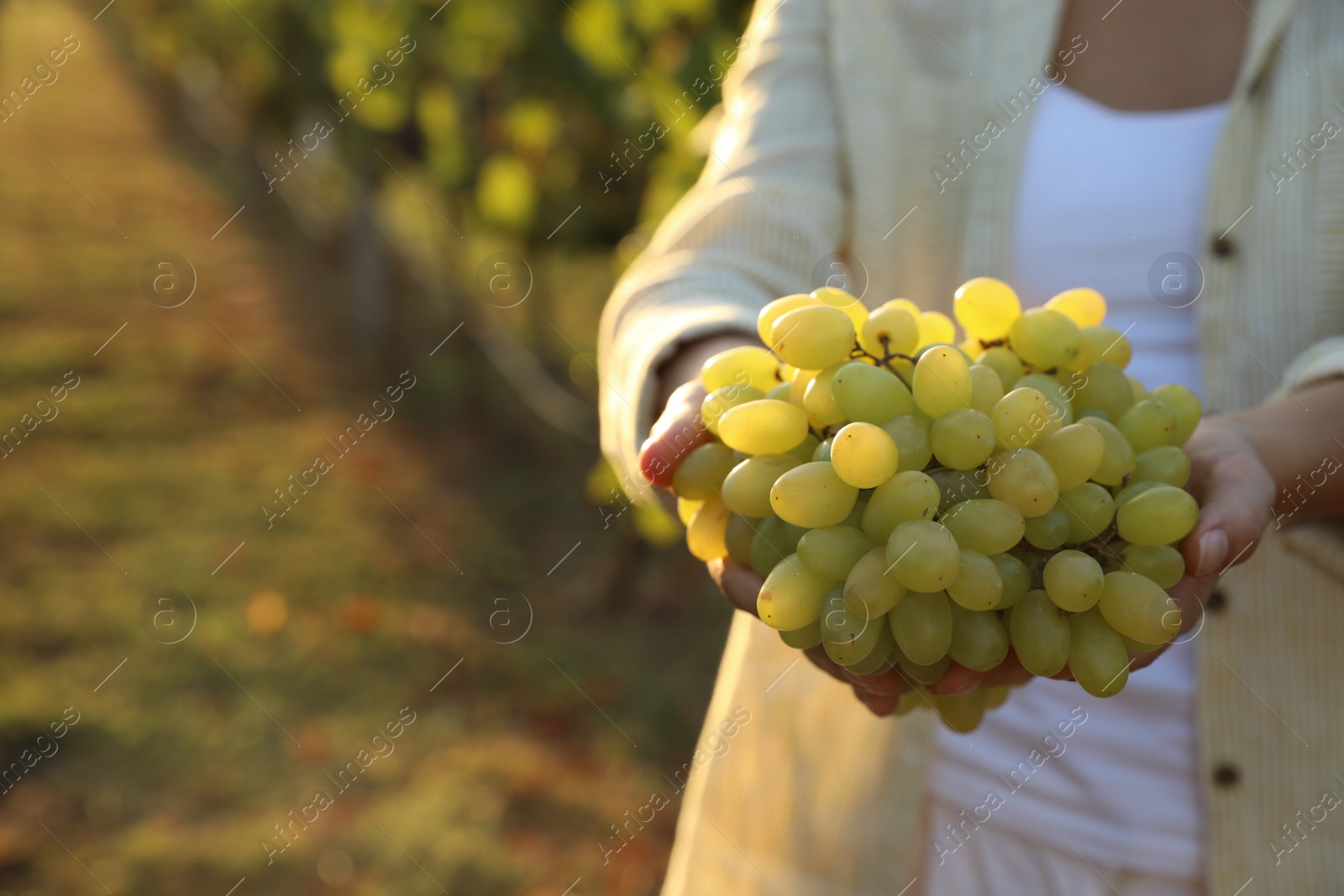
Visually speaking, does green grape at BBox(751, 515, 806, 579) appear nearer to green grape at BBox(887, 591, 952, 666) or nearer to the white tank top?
green grape at BBox(887, 591, 952, 666)

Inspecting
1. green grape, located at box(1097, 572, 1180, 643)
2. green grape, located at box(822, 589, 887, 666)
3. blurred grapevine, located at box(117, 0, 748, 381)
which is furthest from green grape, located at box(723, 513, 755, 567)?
blurred grapevine, located at box(117, 0, 748, 381)

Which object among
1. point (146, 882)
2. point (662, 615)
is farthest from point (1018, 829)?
point (662, 615)

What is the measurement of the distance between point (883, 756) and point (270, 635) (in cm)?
276

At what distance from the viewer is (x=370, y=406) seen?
515 cm

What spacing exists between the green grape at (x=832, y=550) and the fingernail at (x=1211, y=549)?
0.85ft

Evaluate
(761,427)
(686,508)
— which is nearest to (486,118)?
(686,508)

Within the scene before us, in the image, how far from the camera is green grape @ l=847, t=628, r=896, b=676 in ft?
2.84

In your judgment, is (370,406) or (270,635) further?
(370,406)

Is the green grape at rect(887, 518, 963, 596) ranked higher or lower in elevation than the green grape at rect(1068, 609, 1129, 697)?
higher

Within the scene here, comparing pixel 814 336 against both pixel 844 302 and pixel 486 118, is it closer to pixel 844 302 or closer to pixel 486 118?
pixel 844 302

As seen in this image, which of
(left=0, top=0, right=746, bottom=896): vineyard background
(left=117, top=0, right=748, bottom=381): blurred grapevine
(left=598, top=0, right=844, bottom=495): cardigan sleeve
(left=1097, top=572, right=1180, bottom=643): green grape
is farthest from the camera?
(left=117, top=0, right=748, bottom=381): blurred grapevine

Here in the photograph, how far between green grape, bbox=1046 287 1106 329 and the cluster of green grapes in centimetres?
5

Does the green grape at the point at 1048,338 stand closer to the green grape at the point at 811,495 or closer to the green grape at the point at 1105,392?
the green grape at the point at 1105,392

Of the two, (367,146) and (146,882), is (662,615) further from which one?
(367,146)
